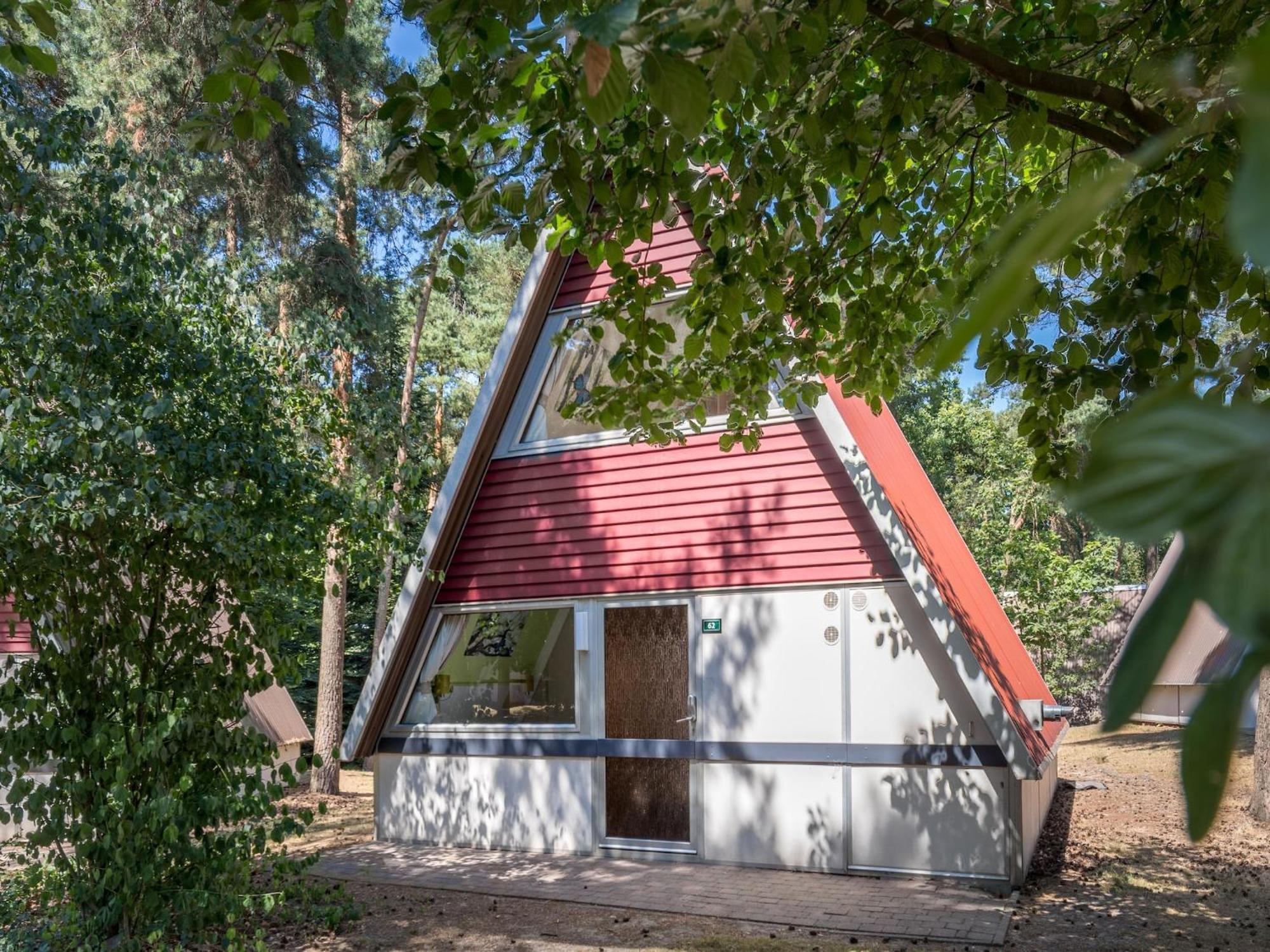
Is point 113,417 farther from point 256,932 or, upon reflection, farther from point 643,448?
point 643,448

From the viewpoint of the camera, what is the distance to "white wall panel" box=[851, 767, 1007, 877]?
25.7 ft

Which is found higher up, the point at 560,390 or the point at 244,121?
the point at 560,390

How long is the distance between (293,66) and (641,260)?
19.9 ft

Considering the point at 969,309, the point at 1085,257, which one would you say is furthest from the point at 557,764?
the point at 969,309

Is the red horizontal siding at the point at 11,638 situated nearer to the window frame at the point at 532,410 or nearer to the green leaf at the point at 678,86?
the window frame at the point at 532,410

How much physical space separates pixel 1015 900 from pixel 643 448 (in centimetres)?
459

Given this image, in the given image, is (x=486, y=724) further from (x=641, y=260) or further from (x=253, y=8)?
(x=253, y=8)

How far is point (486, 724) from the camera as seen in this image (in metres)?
9.82

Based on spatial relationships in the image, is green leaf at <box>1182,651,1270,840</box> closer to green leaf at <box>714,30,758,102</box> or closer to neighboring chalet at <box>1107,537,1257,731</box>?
neighboring chalet at <box>1107,537,1257,731</box>

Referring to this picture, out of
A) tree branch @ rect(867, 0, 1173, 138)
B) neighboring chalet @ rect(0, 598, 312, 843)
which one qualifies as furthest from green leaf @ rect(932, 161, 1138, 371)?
neighboring chalet @ rect(0, 598, 312, 843)

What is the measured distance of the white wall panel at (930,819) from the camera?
7.84m

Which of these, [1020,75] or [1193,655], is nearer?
[1193,655]

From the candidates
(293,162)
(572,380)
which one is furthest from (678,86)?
(293,162)

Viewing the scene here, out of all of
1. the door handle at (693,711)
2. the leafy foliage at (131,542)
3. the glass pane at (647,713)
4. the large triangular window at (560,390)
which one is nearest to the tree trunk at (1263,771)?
the door handle at (693,711)
